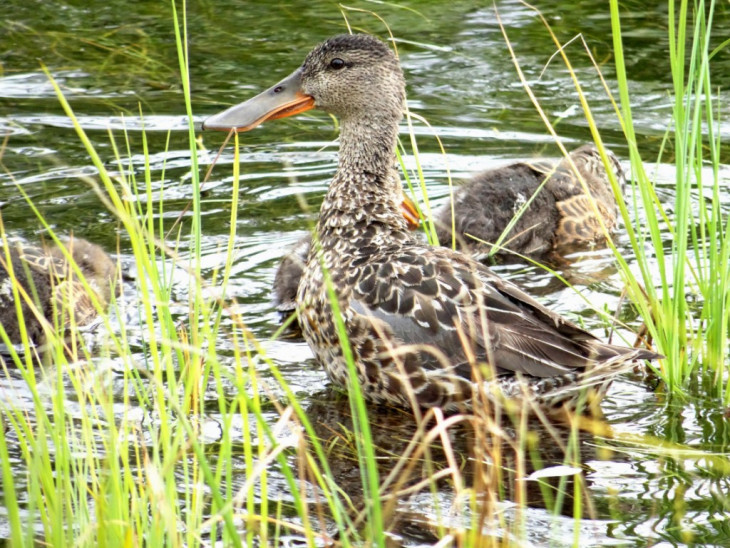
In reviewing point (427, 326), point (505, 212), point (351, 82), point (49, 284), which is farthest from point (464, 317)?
point (505, 212)

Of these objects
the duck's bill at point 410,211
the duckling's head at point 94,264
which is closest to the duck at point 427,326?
the duck's bill at point 410,211

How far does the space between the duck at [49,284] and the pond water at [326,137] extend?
1.08ft

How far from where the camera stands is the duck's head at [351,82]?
428 cm

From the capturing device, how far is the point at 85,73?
6.99 metres

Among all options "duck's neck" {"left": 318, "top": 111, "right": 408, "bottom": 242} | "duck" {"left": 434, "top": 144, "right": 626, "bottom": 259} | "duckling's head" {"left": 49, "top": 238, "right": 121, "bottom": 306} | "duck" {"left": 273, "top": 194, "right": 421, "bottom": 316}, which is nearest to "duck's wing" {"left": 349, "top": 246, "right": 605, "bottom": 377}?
"duck's neck" {"left": 318, "top": 111, "right": 408, "bottom": 242}

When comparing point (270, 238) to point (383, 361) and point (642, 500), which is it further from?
point (642, 500)

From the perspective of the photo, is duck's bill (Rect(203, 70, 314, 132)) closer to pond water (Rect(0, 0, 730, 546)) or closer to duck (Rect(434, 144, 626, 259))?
pond water (Rect(0, 0, 730, 546))

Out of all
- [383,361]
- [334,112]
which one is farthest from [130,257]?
[383,361]

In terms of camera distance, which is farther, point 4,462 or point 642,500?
point 642,500

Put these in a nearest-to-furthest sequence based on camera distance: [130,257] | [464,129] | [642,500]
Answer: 1. [642,500]
2. [130,257]
3. [464,129]

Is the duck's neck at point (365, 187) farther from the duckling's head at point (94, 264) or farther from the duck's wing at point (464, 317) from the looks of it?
the duckling's head at point (94, 264)

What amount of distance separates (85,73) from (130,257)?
7.68ft

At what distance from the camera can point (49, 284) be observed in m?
4.32

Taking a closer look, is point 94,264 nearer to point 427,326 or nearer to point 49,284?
point 49,284
